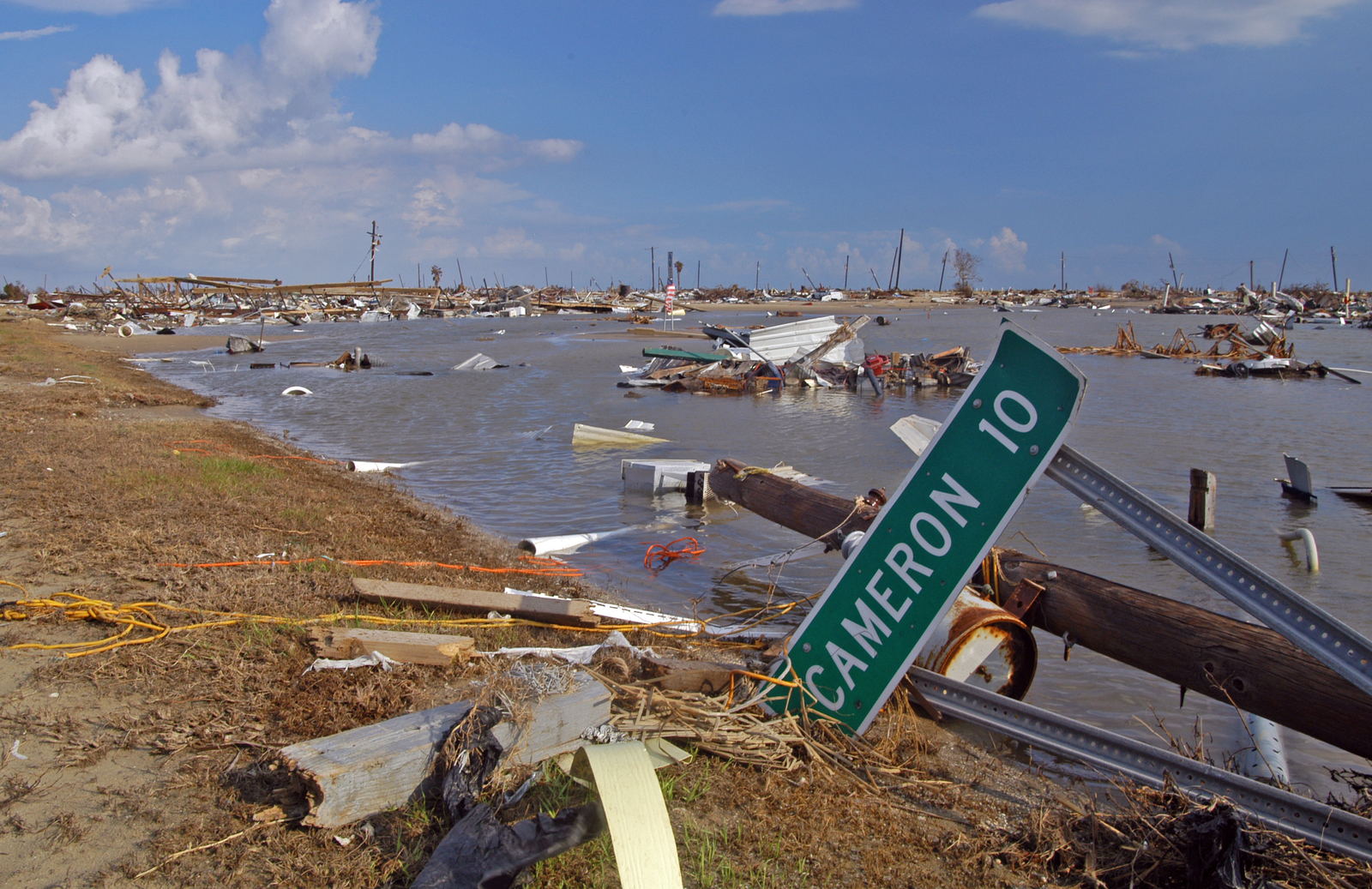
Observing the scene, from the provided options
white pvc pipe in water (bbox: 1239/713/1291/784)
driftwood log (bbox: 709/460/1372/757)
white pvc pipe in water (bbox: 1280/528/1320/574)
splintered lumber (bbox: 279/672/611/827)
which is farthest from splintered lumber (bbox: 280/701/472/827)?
white pvc pipe in water (bbox: 1280/528/1320/574)

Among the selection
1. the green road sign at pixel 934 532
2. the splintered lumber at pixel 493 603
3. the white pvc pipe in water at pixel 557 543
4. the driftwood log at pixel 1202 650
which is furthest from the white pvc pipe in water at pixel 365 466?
the green road sign at pixel 934 532

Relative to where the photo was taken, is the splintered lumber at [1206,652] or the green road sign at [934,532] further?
the splintered lumber at [1206,652]

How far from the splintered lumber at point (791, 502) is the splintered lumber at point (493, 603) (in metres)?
2.25

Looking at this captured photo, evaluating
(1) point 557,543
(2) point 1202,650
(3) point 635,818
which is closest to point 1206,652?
(2) point 1202,650

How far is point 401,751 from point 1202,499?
9292mm

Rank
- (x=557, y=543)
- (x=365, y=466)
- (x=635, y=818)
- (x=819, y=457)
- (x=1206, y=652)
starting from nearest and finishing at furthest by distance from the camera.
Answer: (x=635, y=818)
(x=1206, y=652)
(x=557, y=543)
(x=365, y=466)
(x=819, y=457)

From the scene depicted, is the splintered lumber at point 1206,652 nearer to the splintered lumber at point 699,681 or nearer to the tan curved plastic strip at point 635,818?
the splintered lumber at point 699,681

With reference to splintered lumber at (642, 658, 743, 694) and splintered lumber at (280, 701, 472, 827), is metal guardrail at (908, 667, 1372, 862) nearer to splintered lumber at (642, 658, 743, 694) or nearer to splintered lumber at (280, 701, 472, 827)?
splintered lumber at (642, 658, 743, 694)

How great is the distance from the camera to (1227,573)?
8.69 feet

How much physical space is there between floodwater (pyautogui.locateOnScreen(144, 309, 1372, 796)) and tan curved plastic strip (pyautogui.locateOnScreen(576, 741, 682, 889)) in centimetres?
233

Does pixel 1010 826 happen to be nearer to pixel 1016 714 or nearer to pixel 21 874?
pixel 1016 714

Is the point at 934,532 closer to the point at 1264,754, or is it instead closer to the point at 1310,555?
the point at 1264,754

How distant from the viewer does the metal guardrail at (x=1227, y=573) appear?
96.7 inches

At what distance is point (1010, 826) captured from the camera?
303 centimetres
